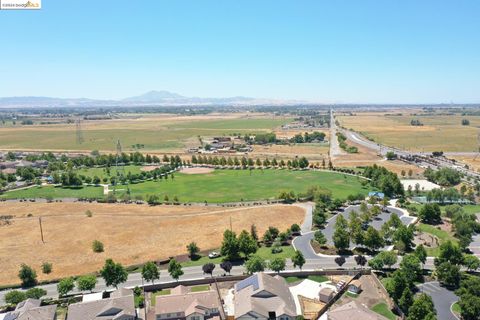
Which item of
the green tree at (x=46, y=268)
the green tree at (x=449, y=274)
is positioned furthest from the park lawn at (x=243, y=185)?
the green tree at (x=449, y=274)

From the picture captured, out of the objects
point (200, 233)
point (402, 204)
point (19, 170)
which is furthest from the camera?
point (19, 170)

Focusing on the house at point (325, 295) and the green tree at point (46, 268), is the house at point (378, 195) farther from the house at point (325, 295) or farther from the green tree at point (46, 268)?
the green tree at point (46, 268)

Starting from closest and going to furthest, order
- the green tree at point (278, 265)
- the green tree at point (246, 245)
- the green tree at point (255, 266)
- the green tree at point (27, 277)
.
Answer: the green tree at point (255, 266) < the green tree at point (278, 265) < the green tree at point (27, 277) < the green tree at point (246, 245)

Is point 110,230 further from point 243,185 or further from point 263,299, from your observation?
point 243,185

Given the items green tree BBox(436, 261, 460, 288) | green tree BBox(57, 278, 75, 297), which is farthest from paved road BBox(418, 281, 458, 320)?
green tree BBox(57, 278, 75, 297)

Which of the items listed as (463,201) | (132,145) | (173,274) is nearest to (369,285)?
(173,274)

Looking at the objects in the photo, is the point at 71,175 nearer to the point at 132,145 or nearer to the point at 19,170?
the point at 19,170

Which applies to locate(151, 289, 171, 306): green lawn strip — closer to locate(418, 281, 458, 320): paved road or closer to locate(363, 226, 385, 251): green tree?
locate(363, 226, 385, 251): green tree
